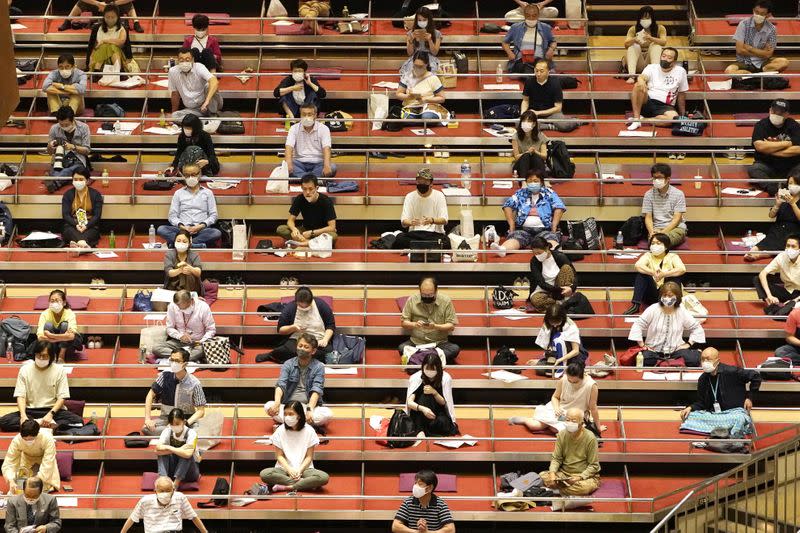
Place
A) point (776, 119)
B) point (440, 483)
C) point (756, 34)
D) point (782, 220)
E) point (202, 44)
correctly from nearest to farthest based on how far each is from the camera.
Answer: point (440, 483) → point (782, 220) → point (776, 119) → point (202, 44) → point (756, 34)

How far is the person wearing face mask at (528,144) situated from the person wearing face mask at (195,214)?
3.71 metres

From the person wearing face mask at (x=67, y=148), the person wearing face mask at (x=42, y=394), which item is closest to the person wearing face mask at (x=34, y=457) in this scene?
the person wearing face mask at (x=42, y=394)

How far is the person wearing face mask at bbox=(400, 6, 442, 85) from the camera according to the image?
16.9 m

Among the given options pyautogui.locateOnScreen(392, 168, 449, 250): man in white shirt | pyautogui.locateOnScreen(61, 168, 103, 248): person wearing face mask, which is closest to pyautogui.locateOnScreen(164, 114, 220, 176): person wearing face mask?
pyautogui.locateOnScreen(61, 168, 103, 248): person wearing face mask

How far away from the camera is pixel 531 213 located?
1507 cm

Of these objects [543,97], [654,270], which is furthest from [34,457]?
[543,97]

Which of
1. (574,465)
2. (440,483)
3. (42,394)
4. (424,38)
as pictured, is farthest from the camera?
(424,38)

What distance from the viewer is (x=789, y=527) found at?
10.6 meters

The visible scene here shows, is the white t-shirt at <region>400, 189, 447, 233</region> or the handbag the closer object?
the handbag

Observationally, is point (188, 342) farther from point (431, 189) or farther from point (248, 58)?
point (248, 58)

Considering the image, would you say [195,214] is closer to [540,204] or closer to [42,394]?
[42,394]

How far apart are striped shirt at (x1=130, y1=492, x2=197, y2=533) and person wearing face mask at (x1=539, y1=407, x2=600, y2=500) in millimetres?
3324

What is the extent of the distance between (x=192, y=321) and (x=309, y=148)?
3.23 meters

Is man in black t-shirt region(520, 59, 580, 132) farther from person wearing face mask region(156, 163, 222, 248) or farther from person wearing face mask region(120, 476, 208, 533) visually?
person wearing face mask region(120, 476, 208, 533)
